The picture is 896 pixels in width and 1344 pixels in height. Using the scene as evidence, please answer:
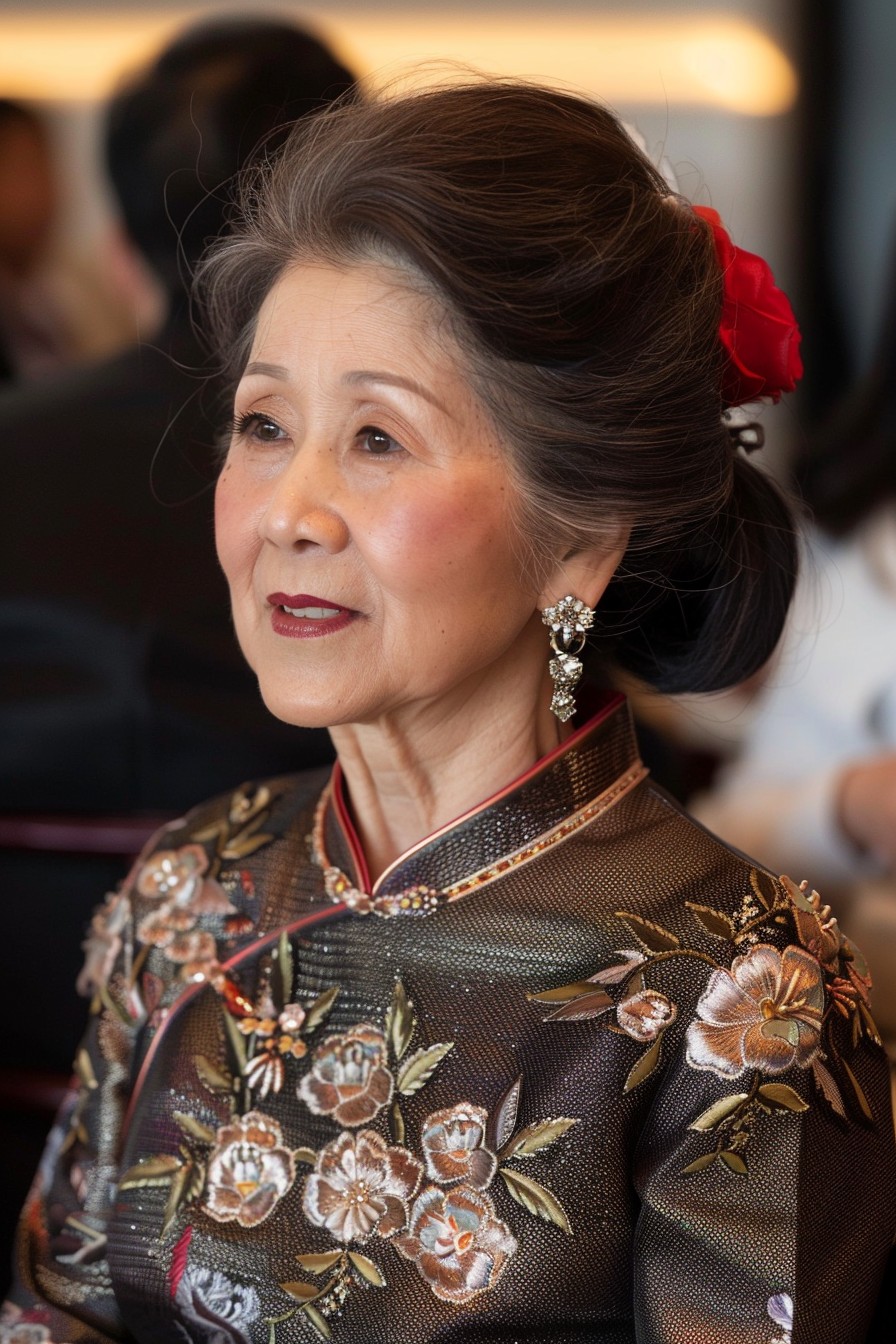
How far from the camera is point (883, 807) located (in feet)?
5.39

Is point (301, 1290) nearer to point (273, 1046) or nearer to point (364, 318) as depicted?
point (273, 1046)

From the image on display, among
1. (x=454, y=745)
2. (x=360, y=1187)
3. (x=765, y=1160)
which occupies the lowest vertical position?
(x=360, y=1187)

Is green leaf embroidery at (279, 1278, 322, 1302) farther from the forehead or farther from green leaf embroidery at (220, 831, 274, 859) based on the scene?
the forehead

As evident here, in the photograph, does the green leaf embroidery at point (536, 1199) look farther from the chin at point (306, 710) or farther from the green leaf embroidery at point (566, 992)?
the chin at point (306, 710)

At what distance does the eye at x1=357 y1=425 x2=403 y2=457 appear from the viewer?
100 cm

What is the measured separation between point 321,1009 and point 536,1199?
215 mm

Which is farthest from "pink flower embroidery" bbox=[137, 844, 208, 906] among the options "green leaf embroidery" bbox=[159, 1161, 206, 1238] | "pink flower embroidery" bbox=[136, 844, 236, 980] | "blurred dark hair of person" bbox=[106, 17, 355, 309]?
"blurred dark hair of person" bbox=[106, 17, 355, 309]

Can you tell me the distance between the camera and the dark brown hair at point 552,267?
97 centimetres

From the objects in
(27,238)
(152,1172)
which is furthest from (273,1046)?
(27,238)

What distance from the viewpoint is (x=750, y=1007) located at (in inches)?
39.0

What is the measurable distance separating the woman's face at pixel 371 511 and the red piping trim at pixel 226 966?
0.19m

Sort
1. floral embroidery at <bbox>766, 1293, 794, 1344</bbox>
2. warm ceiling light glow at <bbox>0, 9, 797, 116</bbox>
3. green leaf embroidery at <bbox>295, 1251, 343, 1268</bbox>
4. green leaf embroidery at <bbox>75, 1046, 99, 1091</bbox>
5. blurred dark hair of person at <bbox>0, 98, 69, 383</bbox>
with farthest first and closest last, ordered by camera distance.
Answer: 1. warm ceiling light glow at <bbox>0, 9, 797, 116</bbox>
2. blurred dark hair of person at <bbox>0, 98, 69, 383</bbox>
3. green leaf embroidery at <bbox>75, 1046, 99, 1091</bbox>
4. green leaf embroidery at <bbox>295, 1251, 343, 1268</bbox>
5. floral embroidery at <bbox>766, 1293, 794, 1344</bbox>

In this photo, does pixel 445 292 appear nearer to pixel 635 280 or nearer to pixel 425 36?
pixel 635 280

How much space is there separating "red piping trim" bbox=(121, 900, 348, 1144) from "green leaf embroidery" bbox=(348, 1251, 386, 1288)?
0.24 meters
